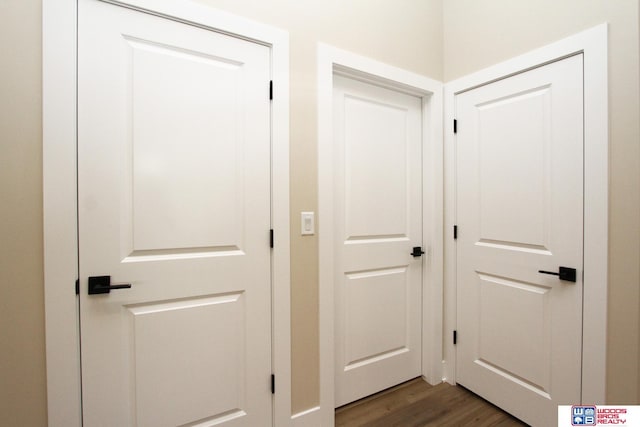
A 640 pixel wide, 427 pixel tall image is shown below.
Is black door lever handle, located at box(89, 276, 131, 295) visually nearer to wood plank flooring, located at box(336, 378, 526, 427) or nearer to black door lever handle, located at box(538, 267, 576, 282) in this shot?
wood plank flooring, located at box(336, 378, 526, 427)

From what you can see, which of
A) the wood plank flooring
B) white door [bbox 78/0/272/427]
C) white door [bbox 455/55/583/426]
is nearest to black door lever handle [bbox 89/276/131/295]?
white door [bbox 78/0/272/427]

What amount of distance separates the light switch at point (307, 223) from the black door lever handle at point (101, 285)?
815mm

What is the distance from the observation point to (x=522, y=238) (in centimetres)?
161

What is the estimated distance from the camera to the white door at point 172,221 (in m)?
1.10

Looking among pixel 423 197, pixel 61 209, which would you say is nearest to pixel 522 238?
pixel 423 197

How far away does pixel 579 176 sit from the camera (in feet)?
4.57

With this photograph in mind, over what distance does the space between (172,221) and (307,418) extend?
1264 mm

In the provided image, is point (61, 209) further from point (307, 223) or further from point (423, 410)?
point (423, 410)

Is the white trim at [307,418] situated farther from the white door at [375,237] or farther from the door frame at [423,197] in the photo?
the white door at [375,237]

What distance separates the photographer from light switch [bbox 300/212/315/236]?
149 cm

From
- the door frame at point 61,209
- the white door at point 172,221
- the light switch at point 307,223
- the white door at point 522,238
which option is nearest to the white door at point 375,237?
the light switch at point 307,223

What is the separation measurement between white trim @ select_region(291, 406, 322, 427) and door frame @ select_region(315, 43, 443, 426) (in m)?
0.03

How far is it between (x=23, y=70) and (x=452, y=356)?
2.76m

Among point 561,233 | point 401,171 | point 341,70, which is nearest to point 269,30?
point 341,70
